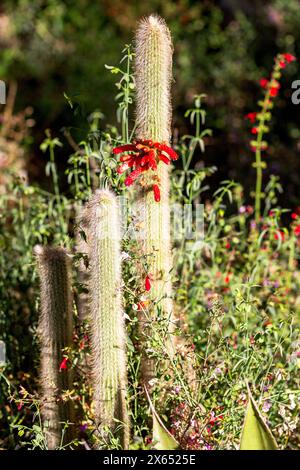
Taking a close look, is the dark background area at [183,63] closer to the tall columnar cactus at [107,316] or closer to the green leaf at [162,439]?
the tall columnar cactus at [107,316]

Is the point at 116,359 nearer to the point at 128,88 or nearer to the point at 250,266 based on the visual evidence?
the point at 128,88

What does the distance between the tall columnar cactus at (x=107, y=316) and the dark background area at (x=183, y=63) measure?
111 inches

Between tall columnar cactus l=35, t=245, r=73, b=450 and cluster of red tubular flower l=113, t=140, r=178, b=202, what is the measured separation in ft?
1.16

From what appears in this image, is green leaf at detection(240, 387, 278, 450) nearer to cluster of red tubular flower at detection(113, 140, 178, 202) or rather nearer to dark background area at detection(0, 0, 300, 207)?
cluster of red tubular flower at detection(113, 140, 178, 202)

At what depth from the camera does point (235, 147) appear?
5.56 m

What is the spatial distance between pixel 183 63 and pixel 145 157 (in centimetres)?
452

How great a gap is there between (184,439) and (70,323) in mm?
542

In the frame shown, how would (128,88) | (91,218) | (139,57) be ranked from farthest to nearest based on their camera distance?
(128,88)
(139,57)
(91,218)

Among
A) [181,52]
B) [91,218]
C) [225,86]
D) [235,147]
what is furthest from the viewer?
[181,52]

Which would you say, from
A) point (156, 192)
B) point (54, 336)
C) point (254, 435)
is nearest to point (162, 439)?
point (254, 435)

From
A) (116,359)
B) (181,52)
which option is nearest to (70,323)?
(116,359)

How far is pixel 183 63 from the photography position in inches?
263

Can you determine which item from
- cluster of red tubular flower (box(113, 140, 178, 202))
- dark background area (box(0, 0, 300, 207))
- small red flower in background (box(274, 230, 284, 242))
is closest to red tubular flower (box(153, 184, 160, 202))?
cluster of red tubular flower (box(113, 140, 178, 202))

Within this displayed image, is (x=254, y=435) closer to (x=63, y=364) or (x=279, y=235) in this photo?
(x=63, y=364)
